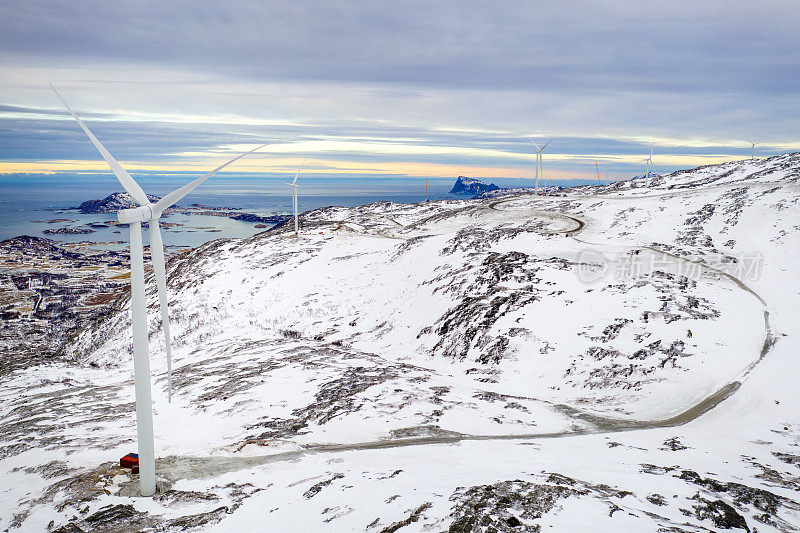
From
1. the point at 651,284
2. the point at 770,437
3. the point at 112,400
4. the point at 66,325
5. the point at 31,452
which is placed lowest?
the point at 66,325

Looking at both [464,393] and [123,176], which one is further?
[464,393]

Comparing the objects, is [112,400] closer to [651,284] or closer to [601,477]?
[601,477]

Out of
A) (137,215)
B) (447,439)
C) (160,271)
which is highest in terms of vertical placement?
(137,215)

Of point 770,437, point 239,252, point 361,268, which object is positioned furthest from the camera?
point 239,252

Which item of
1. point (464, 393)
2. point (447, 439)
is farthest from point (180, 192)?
point (464, 393)

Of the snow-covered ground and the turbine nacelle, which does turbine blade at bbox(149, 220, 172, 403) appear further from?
the snow-covered ground

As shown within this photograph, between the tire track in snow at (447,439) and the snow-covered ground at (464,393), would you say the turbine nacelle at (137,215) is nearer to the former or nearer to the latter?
the snow-covered ground at (464,393)

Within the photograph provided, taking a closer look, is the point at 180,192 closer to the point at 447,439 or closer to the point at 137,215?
the point at 137,215

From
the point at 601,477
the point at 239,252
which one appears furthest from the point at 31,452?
the point at 239,252
